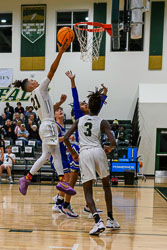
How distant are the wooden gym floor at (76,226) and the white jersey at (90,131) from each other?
1.07m

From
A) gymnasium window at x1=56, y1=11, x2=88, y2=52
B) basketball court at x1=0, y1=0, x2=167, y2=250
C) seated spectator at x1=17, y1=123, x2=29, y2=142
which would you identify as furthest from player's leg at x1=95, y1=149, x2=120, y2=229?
gymnasium window at x1=56, y1=11, x2=88, y2=52

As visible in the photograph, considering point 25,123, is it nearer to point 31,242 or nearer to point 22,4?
point 22,4

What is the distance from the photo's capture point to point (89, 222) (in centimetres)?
444

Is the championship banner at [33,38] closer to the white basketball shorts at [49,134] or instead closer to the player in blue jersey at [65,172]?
the player in blue jersey at [65,172]

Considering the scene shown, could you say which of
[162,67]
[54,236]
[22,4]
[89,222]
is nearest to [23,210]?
[89,222]

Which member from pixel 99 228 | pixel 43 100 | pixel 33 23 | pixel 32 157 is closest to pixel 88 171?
pixel 99 228

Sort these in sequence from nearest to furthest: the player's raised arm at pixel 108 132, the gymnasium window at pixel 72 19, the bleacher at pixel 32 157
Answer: the player's raised arm at pixel 108 132 < the bleacher at pixel 32 157 < the gymnasium window at pixel 72 19

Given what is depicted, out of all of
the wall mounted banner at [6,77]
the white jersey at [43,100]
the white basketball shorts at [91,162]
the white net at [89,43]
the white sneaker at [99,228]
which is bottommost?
the white sneaker at [99,228]

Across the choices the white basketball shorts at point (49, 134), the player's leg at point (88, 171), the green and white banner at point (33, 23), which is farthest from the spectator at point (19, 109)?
the player's leg at point (88, 171)

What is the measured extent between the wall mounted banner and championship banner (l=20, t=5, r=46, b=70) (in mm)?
622

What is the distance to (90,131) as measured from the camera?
12.6ft

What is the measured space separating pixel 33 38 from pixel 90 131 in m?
11.7

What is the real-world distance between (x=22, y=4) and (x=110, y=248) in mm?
13724

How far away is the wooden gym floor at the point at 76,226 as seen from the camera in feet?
11.2
